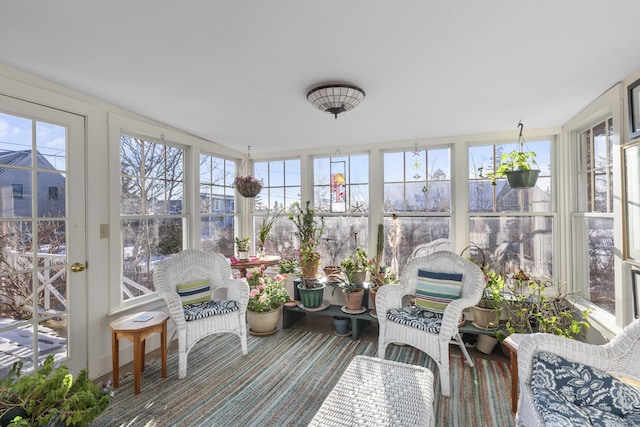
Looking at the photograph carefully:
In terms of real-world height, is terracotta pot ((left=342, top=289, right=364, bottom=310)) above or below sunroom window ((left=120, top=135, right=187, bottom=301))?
below

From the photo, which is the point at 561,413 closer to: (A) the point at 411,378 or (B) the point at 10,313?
(A) the point at 411,378

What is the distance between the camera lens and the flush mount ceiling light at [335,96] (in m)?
2.11

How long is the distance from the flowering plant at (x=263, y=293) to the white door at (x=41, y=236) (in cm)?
146

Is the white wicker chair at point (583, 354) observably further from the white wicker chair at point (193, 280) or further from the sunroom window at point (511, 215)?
the white wicker chair at point (193, 280)

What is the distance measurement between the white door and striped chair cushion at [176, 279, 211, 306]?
726mm

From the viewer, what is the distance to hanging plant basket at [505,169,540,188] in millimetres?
2689

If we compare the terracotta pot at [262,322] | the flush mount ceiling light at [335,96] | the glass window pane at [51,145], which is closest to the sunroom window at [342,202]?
the terracotta pot at [262,322]

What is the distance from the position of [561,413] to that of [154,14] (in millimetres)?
2502

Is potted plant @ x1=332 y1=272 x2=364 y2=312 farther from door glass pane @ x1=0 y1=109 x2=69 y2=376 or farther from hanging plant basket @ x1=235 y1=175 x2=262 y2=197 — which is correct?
door glass pane @ x1=0 y1=109 x2=69 y2=376

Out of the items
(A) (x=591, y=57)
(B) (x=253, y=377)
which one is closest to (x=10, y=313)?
(B) (x=253, y=377)

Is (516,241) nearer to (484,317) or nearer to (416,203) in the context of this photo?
(484,317)

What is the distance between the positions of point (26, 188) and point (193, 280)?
1441 millimetres

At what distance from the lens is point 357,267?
356 cm

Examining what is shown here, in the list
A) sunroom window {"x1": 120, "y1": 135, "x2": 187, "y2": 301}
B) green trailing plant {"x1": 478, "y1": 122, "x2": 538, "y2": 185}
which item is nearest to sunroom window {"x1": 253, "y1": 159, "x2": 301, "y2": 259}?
sunroom window {"x1": 120, "y1": 135, "x2": 187, "y2": 301}
